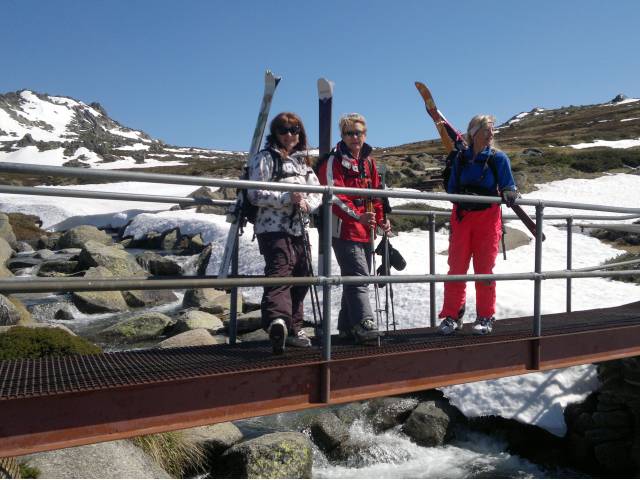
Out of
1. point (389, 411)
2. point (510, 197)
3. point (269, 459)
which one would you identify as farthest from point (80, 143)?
point (510, 197)

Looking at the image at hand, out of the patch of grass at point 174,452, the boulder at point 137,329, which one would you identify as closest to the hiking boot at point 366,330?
the patch of grass at point 174,452

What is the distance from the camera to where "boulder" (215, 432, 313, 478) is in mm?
7406

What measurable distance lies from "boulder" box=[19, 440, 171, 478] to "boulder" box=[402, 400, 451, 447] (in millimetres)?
3754

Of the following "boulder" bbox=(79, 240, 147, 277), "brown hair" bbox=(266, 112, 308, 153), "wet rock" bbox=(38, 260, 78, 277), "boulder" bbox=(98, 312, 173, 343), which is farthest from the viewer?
"wet rock" bbox=(38, 260, 78, 277)

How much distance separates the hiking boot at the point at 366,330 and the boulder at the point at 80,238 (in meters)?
20.6

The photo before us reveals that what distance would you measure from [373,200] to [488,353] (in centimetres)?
162

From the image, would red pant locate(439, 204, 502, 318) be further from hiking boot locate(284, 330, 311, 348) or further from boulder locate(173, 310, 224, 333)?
boulder locate(173, 310, 224, 333)

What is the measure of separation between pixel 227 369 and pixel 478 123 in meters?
3.13

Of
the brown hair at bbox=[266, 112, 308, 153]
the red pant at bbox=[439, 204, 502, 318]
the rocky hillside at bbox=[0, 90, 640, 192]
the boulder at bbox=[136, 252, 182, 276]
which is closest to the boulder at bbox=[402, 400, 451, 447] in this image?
the red pant at bbox=[439, 204, 502, 318]

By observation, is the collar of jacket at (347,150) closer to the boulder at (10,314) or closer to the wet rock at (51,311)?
the boulder at (10,314)

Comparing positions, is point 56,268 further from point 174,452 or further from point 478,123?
point 478,123

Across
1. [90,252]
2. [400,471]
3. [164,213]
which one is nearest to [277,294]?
[400,471]

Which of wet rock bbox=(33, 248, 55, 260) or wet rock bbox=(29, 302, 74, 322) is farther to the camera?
wet rock bbox=(33, 248, 55, 260)

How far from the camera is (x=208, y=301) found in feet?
51.4
